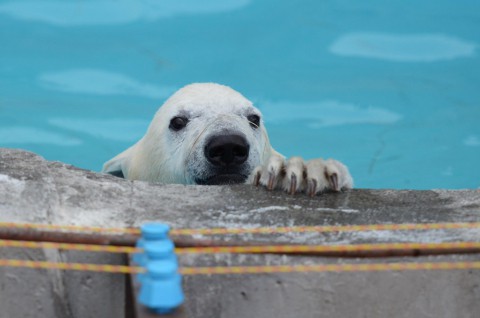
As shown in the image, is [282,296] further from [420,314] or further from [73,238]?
[73,238]

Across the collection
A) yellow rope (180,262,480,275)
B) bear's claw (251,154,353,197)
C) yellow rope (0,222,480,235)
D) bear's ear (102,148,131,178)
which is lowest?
yellow rope (180,262,480,275)

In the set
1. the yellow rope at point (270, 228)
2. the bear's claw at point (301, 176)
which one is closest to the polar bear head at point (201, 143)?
the bear's claw at point (301, 176)

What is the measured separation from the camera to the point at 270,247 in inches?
84.3

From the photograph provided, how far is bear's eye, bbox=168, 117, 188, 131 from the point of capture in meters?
4.54

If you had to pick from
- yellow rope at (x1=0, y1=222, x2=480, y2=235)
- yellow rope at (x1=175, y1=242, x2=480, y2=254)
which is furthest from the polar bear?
yellow rope at (x1=175, y1=242, x2=480, y2=254)

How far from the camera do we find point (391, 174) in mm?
9164

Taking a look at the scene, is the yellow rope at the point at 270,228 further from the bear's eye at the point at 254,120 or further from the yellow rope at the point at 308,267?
the bear's eye at the point at 254,120

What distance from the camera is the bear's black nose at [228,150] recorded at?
3.79 m

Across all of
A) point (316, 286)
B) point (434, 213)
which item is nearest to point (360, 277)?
point (316, 286)

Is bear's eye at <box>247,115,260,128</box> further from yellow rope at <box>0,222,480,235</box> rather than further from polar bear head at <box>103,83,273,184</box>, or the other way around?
yellow rope at <box>0,222,480,235</box>

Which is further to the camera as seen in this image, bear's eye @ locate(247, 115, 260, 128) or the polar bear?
bear's eye @ locate(247, 115, 260, 128)

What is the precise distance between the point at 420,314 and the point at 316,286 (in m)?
0.33

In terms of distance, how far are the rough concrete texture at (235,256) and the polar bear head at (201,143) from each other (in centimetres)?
99

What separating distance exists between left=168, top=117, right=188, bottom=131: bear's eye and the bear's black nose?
729 mm
